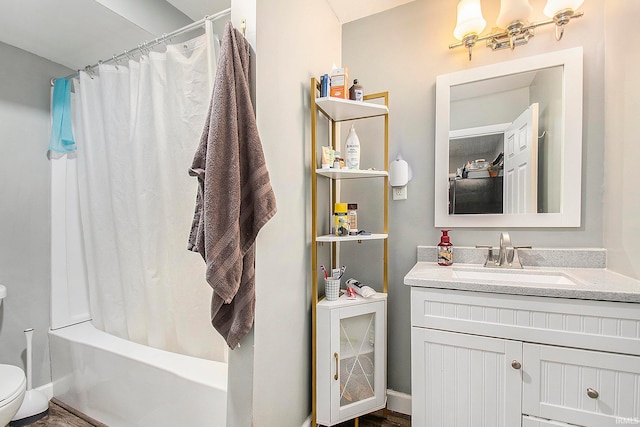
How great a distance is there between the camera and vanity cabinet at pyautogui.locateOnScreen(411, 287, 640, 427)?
0.91 meters

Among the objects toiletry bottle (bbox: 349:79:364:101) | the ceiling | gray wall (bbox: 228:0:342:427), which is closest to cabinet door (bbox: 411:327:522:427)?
gray wall (bbox: 228:0:342:427)

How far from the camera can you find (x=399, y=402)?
1.60 meters

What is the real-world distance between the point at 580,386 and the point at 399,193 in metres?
1.10

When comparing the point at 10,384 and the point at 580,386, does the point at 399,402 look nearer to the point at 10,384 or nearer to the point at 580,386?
the point at 580,386

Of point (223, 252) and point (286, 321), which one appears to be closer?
point (223, 252)

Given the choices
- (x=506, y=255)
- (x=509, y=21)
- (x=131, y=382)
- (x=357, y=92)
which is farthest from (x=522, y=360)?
(x=131, y=382)

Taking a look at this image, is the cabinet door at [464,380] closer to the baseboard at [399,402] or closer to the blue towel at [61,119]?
the baseboard at [399,402]

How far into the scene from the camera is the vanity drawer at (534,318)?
91 centimetres

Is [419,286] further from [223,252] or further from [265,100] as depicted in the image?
[265,100]

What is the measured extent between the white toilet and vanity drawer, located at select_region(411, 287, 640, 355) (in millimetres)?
1752

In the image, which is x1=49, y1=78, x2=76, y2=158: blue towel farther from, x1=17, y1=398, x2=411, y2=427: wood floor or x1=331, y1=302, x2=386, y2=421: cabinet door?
x1=331, y1=302, x2=386, y2=421: cabinet door

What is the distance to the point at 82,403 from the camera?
5.22 feet

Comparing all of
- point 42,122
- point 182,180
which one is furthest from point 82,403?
point 42,122

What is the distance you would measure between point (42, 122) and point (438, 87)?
250 centimetres
